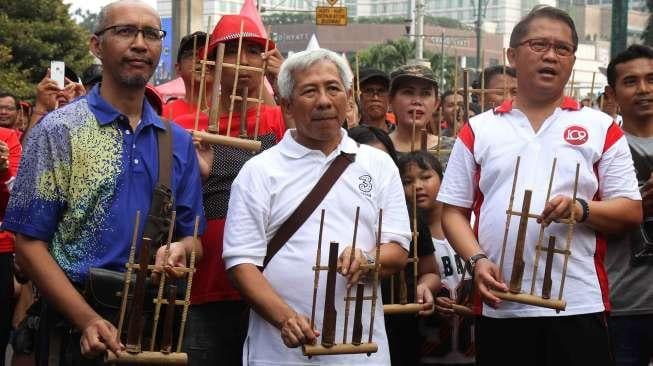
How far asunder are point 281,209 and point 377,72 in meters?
4.50

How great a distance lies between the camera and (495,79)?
9750 millimetres

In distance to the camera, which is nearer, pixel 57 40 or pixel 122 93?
pixel 122 93

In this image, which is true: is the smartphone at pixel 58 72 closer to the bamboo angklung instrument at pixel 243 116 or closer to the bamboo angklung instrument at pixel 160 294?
the bamboo angklung instrument at pixel 243 116

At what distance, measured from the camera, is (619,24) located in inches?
535

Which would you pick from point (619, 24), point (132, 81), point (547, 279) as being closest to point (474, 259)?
point (547, 279)

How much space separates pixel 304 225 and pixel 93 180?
0.84m

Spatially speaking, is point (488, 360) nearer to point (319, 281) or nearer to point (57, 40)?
point (319, 281)

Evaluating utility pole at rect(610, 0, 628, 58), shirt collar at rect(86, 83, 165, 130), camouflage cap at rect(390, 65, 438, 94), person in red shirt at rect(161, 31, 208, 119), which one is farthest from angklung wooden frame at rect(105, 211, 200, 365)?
utility pole at rect(610, 0, 628, 58)

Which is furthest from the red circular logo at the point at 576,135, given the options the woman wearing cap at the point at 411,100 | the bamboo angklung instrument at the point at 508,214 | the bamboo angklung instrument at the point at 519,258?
the woman wearing cap at the point at 411,100

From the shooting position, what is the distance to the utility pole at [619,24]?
13430 millimetres

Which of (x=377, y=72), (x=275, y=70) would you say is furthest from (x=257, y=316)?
(x=377, y=72)

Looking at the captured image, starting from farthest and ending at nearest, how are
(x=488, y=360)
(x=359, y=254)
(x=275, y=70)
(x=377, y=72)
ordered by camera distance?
(x=377, y=72) < (x=275, y=70) < (x=488, y=360) < (x=359, y=254)

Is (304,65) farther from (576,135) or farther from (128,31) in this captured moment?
(576,135)

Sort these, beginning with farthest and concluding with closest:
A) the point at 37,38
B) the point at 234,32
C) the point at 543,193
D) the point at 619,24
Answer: the point at 37,38 < the point at 619,24 < the point at 234,32 < the point at 543,193
